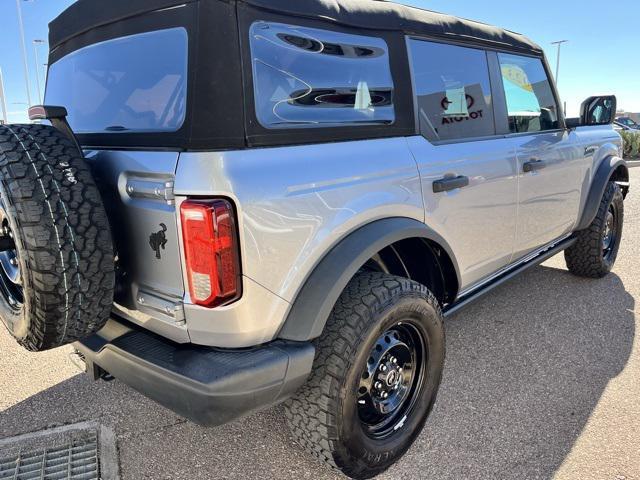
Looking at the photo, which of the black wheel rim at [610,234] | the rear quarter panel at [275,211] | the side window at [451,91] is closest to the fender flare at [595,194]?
the black wheel rim at [610,234]

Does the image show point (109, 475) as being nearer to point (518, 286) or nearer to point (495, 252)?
point (495, 252)

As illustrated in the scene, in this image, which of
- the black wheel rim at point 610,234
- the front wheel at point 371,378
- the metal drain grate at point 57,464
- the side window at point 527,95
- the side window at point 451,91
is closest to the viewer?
Result: the front wheel at point 371,378

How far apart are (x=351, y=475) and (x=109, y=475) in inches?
43.1

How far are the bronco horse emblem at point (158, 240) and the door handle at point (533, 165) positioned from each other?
2.32 metres

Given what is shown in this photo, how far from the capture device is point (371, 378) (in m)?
2.21

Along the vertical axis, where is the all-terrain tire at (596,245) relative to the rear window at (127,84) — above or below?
below

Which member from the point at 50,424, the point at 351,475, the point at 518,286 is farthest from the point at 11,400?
the point at 518,286

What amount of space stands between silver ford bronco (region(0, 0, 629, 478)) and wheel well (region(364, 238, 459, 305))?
0.01 meters

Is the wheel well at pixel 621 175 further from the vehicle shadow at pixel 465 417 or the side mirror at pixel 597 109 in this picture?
the vehicle shadow at pixel 465 417

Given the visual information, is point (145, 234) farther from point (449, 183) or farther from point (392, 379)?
point (449, 183)

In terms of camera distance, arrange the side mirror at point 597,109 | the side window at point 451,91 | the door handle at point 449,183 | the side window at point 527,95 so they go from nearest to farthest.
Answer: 1. the door handle at point 449,183
2. the side window at point 451,91
3. the side window at point 527,95
4. the side mirror at point 597,109

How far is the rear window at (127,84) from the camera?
1809mm

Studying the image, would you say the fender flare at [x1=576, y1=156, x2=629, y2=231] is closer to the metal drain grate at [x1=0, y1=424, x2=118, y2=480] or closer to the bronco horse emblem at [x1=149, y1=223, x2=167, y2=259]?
the bronco horse emblem at [x1=149, y1=223, x2=167, y2=259]

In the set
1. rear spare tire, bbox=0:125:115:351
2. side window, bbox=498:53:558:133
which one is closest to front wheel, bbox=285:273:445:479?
rear spare tire, bbox=0:125:115:351
